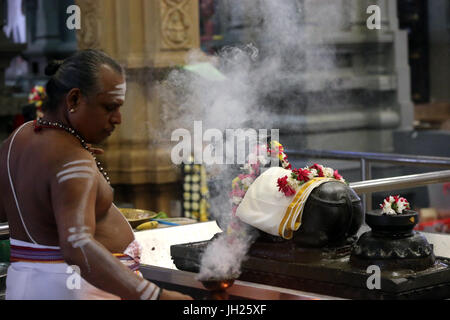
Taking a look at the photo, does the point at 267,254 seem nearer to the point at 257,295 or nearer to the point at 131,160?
the point at 257,295

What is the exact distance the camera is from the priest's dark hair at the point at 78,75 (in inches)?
85.4

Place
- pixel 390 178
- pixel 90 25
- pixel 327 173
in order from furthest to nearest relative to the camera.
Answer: pixel 90 25 < pixel 390 178 < pixel 327 173

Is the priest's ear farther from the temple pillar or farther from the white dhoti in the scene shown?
the temple pillar

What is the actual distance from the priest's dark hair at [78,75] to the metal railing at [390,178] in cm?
166

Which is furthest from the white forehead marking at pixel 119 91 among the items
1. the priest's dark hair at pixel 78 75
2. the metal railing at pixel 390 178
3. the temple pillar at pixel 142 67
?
the temple pillar at pixel 142 67

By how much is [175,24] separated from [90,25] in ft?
2.28

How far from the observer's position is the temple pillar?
6.63 m

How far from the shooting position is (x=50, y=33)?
12.0m

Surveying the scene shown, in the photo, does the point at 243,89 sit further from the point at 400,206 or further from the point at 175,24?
the point at 175,24

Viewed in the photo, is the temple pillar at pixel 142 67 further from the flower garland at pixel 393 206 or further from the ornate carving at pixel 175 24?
the flower garland at pixel 393 206

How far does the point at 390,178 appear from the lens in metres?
3.85

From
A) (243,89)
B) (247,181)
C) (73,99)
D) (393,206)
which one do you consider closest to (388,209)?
(393,206)
